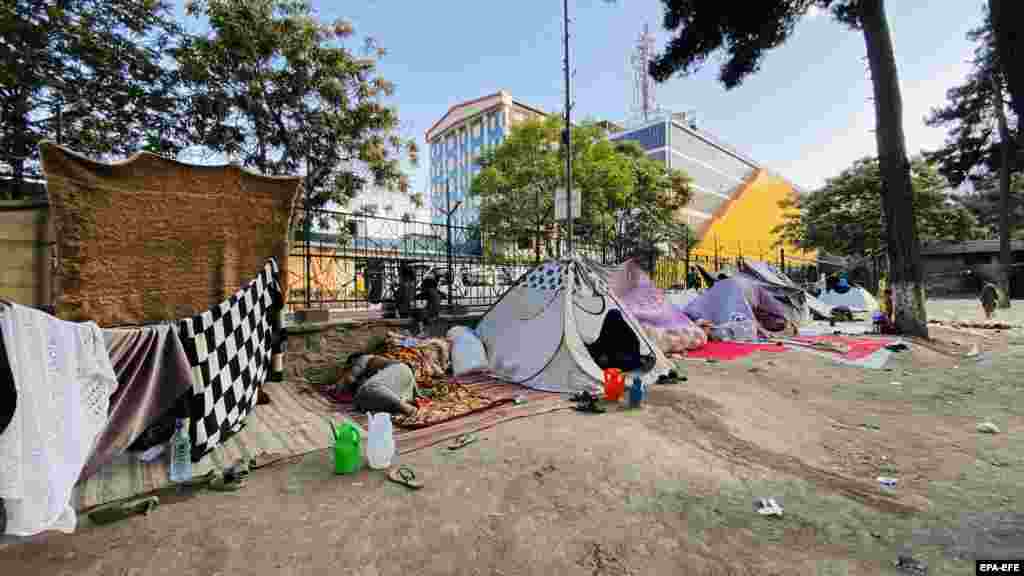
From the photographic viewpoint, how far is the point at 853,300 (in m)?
13.1

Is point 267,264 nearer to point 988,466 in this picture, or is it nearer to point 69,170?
point 69,170

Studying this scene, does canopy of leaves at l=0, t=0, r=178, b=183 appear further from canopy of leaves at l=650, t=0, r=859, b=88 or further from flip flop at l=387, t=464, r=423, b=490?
canopy of leaves at l=650, t=0, r=859, b=88

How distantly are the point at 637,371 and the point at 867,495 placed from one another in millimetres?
2845

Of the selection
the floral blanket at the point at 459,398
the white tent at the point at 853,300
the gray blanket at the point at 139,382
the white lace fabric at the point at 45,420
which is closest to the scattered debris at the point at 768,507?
the floral blanket at the point at 459,398

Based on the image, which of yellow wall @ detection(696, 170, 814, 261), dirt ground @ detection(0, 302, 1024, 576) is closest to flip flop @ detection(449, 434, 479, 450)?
dirt ground @ detection(0, 302, 1024, 576)

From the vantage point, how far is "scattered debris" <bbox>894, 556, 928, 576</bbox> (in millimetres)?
1699

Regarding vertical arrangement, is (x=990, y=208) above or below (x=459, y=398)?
above

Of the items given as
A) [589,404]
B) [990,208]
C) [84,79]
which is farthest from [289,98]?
[990,208]

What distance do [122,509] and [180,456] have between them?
430 mm

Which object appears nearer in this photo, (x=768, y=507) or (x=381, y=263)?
(x=768, y=507)

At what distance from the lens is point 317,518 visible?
2164mm

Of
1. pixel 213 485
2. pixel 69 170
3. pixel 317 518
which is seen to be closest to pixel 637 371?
pixel 317 518

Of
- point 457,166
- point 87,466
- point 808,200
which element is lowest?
point 87,466

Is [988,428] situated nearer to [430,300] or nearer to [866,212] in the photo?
[430,300]
